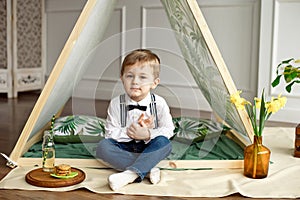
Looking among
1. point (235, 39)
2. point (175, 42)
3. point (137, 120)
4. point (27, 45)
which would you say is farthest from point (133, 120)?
point (27, 45)

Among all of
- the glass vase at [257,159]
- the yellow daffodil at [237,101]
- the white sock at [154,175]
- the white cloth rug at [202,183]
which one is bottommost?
the white cloth rug at [202,183]

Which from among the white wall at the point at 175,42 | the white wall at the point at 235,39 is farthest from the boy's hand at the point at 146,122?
the white wall at the point at 175,42

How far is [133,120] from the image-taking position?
5.84 feet

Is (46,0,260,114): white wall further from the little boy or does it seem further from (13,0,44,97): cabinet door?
the little boy

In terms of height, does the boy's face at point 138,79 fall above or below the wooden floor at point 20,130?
above

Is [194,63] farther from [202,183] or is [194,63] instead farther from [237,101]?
[202,183]

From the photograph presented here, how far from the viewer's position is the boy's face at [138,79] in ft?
5.71

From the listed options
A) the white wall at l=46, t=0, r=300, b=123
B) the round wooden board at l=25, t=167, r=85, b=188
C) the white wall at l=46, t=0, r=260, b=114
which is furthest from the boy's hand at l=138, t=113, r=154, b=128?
the white wall at l=46, t=0, r=260, b=114

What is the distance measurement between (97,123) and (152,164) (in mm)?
739

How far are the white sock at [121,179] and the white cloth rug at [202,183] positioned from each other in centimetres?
2

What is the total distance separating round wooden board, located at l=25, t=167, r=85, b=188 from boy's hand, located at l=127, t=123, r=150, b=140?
266 millimetres

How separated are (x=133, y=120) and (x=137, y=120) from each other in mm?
17

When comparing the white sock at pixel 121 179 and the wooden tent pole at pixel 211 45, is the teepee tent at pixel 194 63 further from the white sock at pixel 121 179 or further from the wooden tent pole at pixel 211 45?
the white sock at pixel 121 179

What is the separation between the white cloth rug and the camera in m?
1.53
